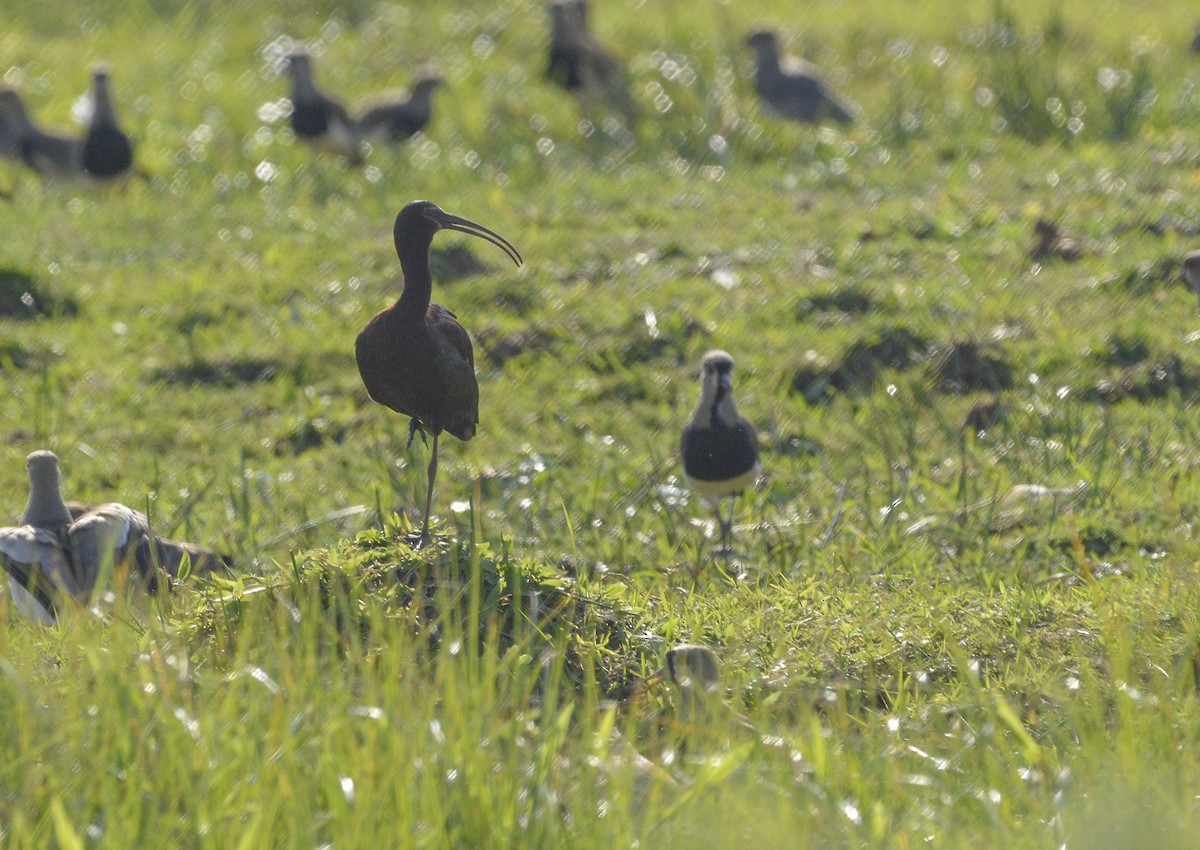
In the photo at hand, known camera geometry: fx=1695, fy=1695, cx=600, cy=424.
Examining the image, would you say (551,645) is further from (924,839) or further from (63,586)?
(63,586)

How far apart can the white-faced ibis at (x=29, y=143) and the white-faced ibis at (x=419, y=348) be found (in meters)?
7.95

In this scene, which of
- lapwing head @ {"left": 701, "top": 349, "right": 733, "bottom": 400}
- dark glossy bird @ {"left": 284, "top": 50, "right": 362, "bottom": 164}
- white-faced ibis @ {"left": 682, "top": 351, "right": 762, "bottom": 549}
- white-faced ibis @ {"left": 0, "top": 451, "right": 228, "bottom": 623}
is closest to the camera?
white-faced ibis @ {"left": 0, "top": 451, "right": 228, "bottom": 623}

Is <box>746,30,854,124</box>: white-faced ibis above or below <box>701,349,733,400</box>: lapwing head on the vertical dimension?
above

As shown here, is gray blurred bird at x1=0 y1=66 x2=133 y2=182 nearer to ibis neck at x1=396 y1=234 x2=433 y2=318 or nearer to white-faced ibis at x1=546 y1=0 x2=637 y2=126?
white-faced ibis at x1=546 y1=0 x2=637 y2=126

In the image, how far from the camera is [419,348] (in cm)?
525

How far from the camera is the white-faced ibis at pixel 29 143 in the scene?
12.6m

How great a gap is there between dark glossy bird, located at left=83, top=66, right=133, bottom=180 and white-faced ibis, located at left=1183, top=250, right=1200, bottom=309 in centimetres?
773

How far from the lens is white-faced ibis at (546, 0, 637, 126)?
514 inches

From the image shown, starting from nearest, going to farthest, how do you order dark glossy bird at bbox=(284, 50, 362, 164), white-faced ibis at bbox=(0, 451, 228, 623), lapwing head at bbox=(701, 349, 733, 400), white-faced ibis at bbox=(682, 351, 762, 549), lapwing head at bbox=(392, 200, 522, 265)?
lapwing head at bbox=(392, 200, 522, 265) < white-faced ibis at bbox=(0, 451, 228, 623) < white-faced ibis at bbox=(682, 351, 762, 549) < lapwing head at bbox=(701, 349, 733, 400) < dark glossy bird at bbox=(284, 50, 362, 164)

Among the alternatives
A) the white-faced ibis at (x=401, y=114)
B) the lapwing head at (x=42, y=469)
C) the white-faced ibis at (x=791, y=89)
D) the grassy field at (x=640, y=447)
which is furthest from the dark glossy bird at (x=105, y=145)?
the lapwing head at (x=42, y=469)

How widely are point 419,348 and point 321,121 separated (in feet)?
26.8

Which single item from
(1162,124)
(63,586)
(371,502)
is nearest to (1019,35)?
(1162,124)

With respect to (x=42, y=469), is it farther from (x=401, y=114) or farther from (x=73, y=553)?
(x=401, y=114)

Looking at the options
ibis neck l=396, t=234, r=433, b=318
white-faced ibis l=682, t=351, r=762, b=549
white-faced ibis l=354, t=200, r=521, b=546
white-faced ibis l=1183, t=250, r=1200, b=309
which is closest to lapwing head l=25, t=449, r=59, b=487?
white-faced ibis l=354, t=200, r=521, b=546
